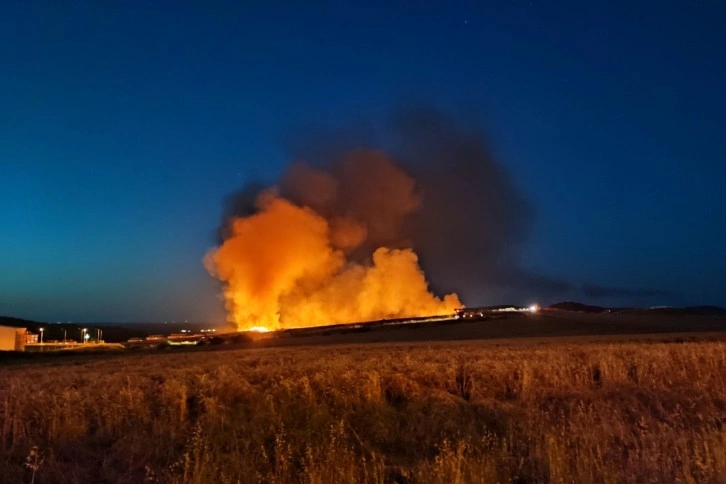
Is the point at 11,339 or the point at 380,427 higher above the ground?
the point at 11,339

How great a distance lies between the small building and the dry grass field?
71.7m

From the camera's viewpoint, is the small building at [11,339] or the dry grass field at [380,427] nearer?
the dry grass field at [380,427]

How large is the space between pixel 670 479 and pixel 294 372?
981 cm

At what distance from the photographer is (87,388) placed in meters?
13.9

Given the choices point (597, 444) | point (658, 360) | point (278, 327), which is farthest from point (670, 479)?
point (278, 327)

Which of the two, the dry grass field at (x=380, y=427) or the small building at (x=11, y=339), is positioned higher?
the small building at (x=11, y=339)

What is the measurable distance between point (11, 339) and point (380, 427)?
81.6 metres

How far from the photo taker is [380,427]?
11203 mm

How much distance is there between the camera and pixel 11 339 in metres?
79.2

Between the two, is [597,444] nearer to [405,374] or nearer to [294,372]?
[405,374]

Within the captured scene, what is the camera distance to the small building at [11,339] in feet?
255

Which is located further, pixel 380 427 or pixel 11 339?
pixel 11 339

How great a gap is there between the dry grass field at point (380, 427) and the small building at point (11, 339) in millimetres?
71722

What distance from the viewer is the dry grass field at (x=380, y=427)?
8.52 meters
